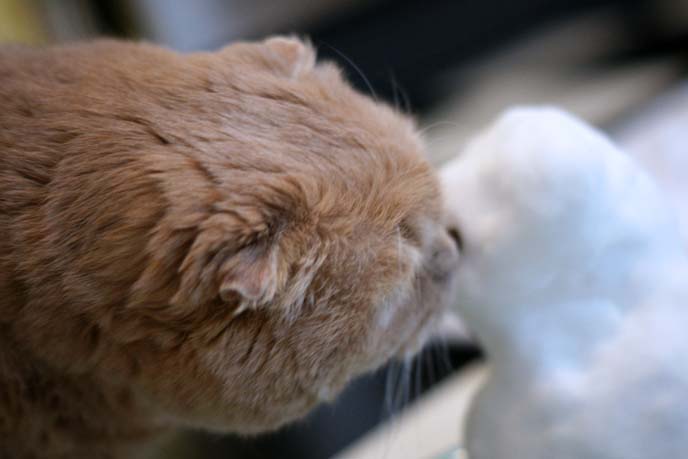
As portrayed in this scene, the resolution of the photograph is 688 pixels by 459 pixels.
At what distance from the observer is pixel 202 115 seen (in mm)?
710

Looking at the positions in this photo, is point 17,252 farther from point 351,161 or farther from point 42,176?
point 351,161

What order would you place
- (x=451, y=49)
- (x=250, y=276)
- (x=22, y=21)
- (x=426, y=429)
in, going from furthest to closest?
(x=451, y=49) < (x=22, y=21) < (x=426, y=429) < (x=250, y=276)

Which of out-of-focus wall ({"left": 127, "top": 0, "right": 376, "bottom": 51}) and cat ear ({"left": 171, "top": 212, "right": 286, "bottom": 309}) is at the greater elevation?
out-of-focus wall ({"left": 127, "top": 0, "right": 376, "bottom": 51})

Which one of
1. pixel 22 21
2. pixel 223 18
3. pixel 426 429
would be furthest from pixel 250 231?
pixel 22 21

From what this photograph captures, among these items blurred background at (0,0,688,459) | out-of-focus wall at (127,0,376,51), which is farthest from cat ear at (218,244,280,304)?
out-of-focus wall at (127,0,376,51)

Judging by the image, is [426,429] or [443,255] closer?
[443,255]

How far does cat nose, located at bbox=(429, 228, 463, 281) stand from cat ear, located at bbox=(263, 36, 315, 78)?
10.3 inches

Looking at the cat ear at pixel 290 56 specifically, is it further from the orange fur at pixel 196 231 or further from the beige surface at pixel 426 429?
the beige surface at pixel 426 429

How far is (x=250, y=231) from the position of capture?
0.67 meters

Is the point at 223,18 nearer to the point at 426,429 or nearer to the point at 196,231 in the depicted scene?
the point at 426,429

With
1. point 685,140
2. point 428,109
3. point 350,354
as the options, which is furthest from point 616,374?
point 428,109

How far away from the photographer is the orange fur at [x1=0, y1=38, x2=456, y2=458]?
68 cm

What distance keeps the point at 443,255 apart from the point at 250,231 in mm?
299

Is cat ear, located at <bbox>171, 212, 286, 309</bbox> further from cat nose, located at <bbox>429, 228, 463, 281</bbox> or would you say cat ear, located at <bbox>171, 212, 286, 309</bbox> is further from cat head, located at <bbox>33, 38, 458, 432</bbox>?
cat nose, located at <bbox>429, 228, 463, 281</bbox>
